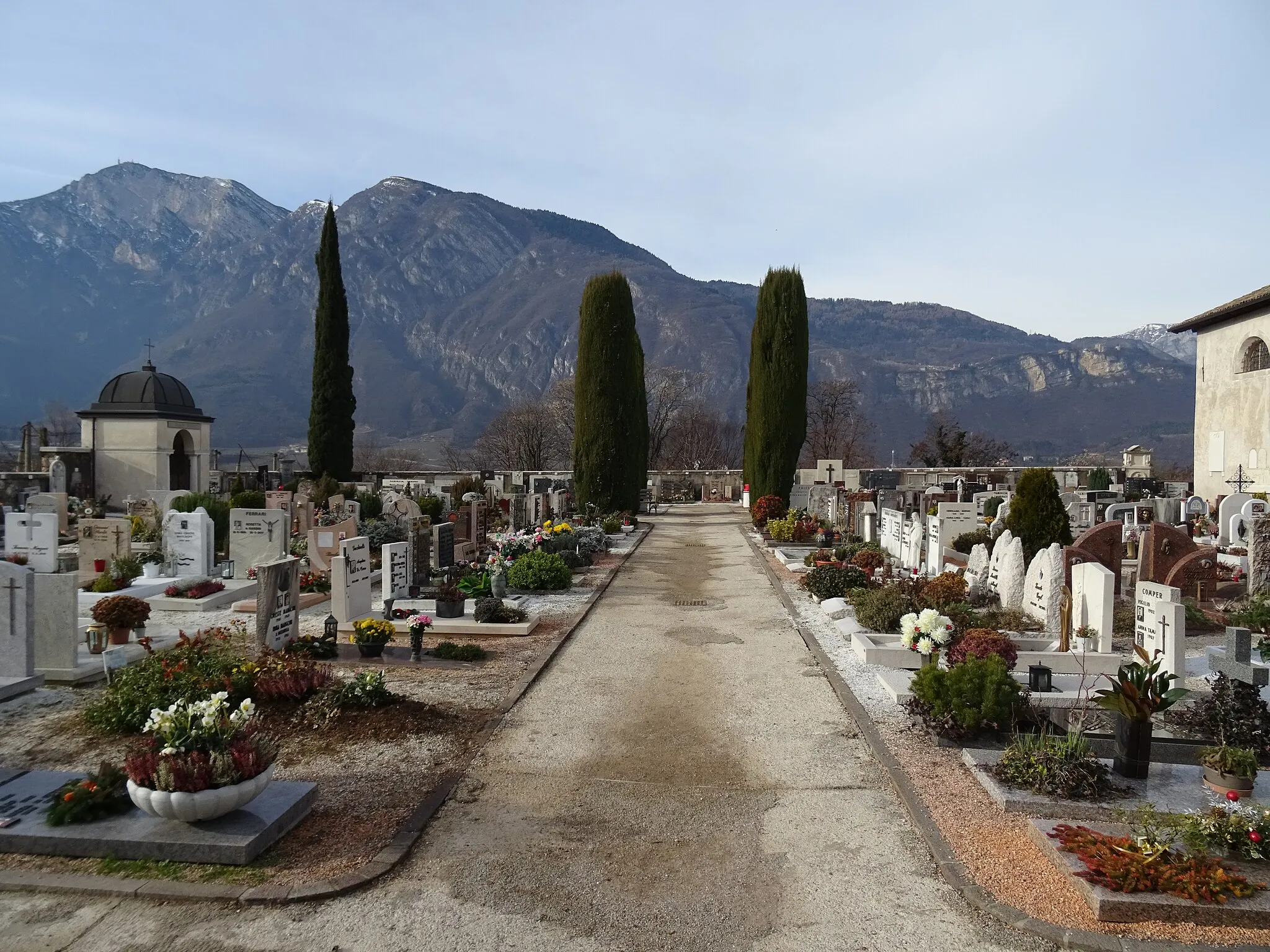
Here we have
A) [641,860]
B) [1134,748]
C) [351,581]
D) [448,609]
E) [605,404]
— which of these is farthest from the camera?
[605,404]

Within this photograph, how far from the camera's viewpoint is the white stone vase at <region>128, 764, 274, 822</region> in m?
4.77

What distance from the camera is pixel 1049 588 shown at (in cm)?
1069

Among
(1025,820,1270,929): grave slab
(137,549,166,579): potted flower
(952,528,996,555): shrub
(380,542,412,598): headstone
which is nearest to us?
(1025,820,1270,929): grave slab

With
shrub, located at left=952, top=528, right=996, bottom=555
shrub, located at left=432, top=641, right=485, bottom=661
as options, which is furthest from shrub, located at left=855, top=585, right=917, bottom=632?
shrub, located at left=952, top=528, right=996, bottom=555

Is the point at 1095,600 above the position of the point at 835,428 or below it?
below

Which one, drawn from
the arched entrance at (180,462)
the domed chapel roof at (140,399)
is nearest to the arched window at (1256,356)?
the domed chapel roof at (140,399)

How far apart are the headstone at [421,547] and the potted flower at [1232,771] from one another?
449 inches

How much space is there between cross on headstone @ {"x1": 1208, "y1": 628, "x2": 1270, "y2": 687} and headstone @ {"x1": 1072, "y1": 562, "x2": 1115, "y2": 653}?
226cm

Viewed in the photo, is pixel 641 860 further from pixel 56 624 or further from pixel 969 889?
pixel 56 624

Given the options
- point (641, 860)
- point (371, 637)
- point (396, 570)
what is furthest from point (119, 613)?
point (641, 860)

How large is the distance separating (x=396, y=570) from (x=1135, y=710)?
10.00 m

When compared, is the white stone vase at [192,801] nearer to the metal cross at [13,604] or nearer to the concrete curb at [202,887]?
the concrete curb at [202,887]

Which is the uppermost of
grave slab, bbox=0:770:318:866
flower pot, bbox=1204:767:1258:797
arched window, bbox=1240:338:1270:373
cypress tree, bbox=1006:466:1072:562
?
arched window, bbox=1240:338:1270:373

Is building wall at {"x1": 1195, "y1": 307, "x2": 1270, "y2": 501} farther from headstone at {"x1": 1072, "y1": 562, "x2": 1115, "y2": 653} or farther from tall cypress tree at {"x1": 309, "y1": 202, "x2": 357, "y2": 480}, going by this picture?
tall cypress tree at {"x1": 309, "y1": 202, "x2": 357, "y2": 480}
